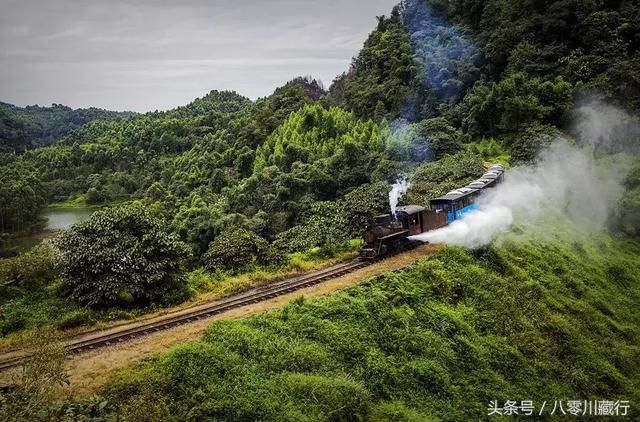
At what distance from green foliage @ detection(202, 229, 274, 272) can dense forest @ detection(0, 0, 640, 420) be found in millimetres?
57

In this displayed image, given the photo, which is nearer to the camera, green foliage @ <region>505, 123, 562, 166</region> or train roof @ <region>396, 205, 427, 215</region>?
train roof @ <region>396, 205, 427, 215</region>

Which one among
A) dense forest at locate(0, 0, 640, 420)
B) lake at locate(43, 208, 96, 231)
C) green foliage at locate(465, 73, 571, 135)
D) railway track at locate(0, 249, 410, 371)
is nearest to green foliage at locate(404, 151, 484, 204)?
dense forest at locate(0, 0, 640, 420)

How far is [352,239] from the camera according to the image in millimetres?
21016

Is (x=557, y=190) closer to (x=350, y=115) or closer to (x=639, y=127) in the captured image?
(x=639, y=127)

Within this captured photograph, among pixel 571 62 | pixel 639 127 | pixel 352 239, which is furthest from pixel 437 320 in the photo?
pixel 571 62

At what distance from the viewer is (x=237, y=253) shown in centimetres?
1731

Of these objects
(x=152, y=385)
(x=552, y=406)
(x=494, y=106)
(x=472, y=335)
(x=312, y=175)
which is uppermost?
(x=494, y=106)

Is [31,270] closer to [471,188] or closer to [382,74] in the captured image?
[471,188]

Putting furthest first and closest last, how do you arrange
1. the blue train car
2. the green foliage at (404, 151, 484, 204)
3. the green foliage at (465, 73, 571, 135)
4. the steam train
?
the green foliage at (465, 73, 571, 135) < the green foliage at (404, 151, 484, 204) < the blue train car < the steam train

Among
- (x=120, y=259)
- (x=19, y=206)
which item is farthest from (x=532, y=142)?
(x=19, y=206)

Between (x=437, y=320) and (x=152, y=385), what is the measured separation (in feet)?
26.0

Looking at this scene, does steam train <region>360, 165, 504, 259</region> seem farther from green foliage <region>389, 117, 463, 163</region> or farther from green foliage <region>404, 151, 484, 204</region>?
green foliage <region>389, 117, 463, 163</region>

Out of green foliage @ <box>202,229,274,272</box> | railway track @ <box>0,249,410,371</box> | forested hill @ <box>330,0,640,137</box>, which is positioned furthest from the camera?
forested hill @ <box>330,0,640,137</box>

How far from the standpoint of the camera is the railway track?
11.7m
